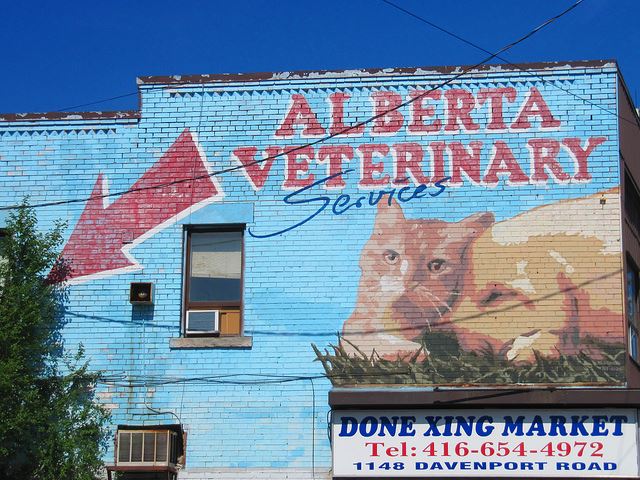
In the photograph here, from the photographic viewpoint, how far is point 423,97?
677 inches

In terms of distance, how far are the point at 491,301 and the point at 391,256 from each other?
165 cm

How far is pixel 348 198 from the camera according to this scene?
1688 centimetres

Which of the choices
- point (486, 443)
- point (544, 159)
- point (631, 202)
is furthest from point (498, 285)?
point (631, 202)

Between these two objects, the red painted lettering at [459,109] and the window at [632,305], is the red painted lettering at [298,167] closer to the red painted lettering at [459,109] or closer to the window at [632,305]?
the red painted lettering at [459,109]

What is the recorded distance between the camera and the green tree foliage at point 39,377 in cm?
1575

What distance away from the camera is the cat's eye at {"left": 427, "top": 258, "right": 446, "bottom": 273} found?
16484 millimetres

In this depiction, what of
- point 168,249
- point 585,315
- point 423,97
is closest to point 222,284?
point 168,249

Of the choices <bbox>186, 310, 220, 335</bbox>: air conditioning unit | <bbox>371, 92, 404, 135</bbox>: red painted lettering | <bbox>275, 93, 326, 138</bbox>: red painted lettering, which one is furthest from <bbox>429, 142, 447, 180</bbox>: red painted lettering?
<bbox>186, 310, 220, 335</bbox>: air conditioning unit

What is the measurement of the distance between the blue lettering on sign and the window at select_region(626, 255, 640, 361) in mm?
3472

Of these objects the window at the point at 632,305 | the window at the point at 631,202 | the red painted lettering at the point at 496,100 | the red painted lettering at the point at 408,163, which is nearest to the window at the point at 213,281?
the red painted lettering at the point at 408,163

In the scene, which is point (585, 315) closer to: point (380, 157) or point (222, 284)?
point (380, 157)

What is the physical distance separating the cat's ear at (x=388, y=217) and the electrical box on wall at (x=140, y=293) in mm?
3587

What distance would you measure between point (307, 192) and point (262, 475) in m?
4.35

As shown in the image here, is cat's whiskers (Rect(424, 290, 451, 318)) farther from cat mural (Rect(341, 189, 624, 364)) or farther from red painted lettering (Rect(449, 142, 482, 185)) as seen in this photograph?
red painted lettering (Rect(449, 142, 482, 185))
